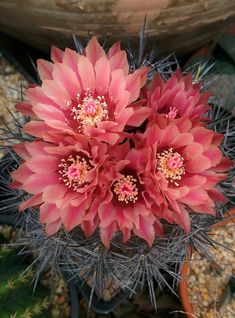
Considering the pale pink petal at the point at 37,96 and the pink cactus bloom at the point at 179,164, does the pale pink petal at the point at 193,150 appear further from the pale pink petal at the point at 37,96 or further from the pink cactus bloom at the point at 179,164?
the pale pink petal at the point at 37,96

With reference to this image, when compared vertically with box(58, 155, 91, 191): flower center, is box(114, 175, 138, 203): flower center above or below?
below

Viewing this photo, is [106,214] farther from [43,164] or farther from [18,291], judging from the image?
[18,291]

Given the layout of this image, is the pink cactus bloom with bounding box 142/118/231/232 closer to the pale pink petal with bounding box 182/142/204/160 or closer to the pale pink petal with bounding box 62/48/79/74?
the pale pink petal with bounding box 182/142/204/160

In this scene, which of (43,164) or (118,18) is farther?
(118,18)

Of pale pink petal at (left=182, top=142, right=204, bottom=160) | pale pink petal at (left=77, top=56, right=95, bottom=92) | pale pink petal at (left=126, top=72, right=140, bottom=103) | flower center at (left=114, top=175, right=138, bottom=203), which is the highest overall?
pale pink petal at (left=77, top=56, right=95, bottom=92)

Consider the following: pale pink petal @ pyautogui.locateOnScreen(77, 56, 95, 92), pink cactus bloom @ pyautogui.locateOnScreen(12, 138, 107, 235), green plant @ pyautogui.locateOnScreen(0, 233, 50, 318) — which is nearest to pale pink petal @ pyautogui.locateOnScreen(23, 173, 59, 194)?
pink cactus bloom @ pyautogui.locateOnScreen(12, 138, 107, 235)

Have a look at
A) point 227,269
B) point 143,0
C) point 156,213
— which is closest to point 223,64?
point 143,0

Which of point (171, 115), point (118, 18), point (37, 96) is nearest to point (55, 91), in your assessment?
point (37, 96)
